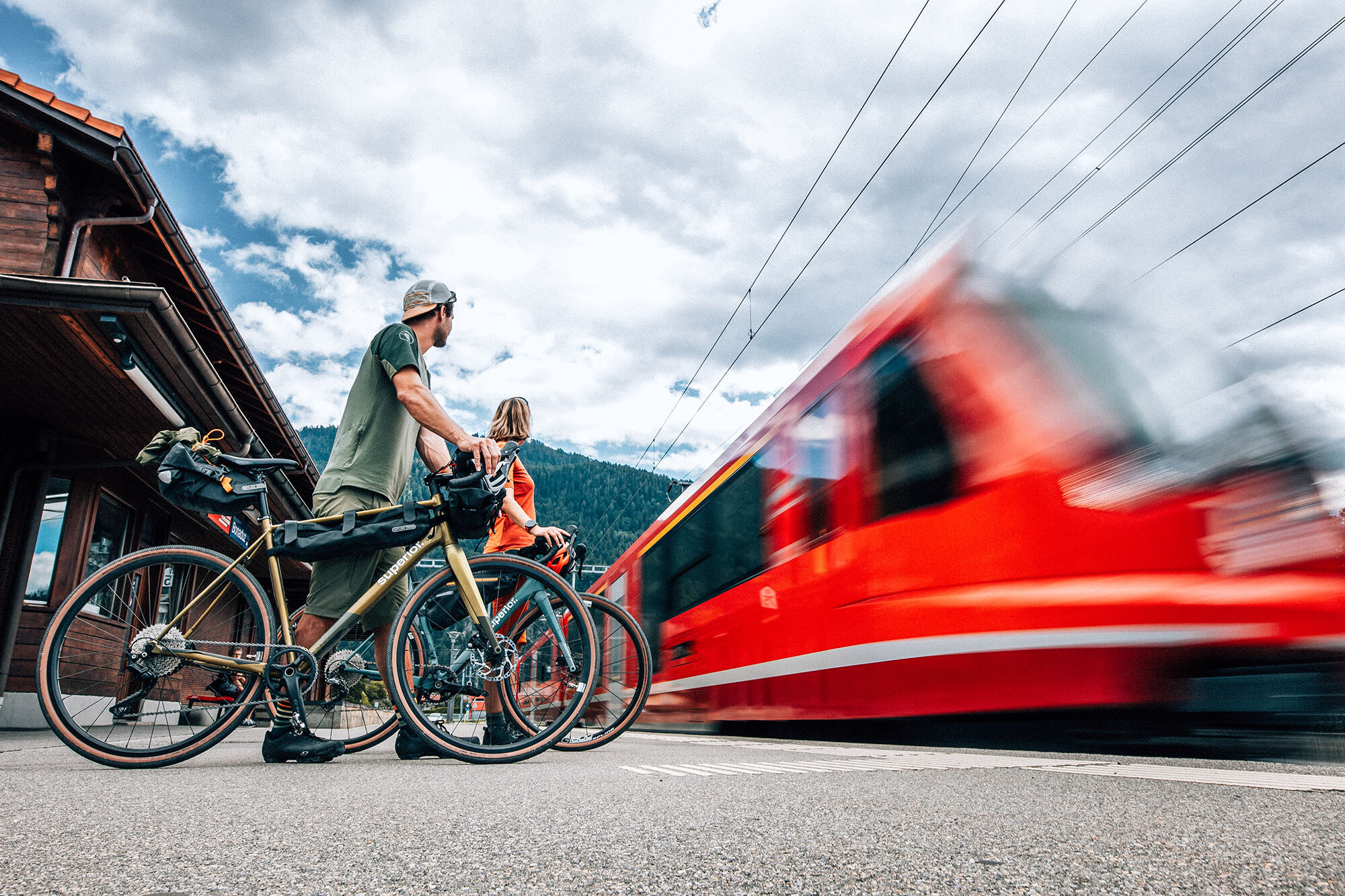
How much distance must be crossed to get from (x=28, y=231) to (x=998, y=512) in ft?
34.3

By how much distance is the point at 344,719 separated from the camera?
3240mm

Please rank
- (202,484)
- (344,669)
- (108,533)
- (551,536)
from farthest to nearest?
(108,533) → (551,536) → (344,669) → (202,484)

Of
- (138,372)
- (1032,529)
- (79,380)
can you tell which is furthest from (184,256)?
(1032,529)

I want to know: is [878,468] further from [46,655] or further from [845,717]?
[46,655]

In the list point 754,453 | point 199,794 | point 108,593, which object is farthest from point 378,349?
point 754,453

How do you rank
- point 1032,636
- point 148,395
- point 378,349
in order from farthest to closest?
point 148,395 → point 378,349 → point 1032,636

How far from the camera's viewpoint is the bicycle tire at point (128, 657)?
266 cm

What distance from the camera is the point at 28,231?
8.87m

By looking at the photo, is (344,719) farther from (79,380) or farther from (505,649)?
(79,380)

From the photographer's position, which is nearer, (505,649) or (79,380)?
(505,649)

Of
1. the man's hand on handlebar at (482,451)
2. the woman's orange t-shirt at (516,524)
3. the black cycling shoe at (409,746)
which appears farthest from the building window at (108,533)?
the man's hand on handlebar at (482,451)

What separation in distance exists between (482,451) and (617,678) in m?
1.35

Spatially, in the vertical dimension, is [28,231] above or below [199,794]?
above

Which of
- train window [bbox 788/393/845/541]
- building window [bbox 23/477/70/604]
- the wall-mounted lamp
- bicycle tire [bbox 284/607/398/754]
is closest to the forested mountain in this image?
building window [bbox 23/477/70/604]
